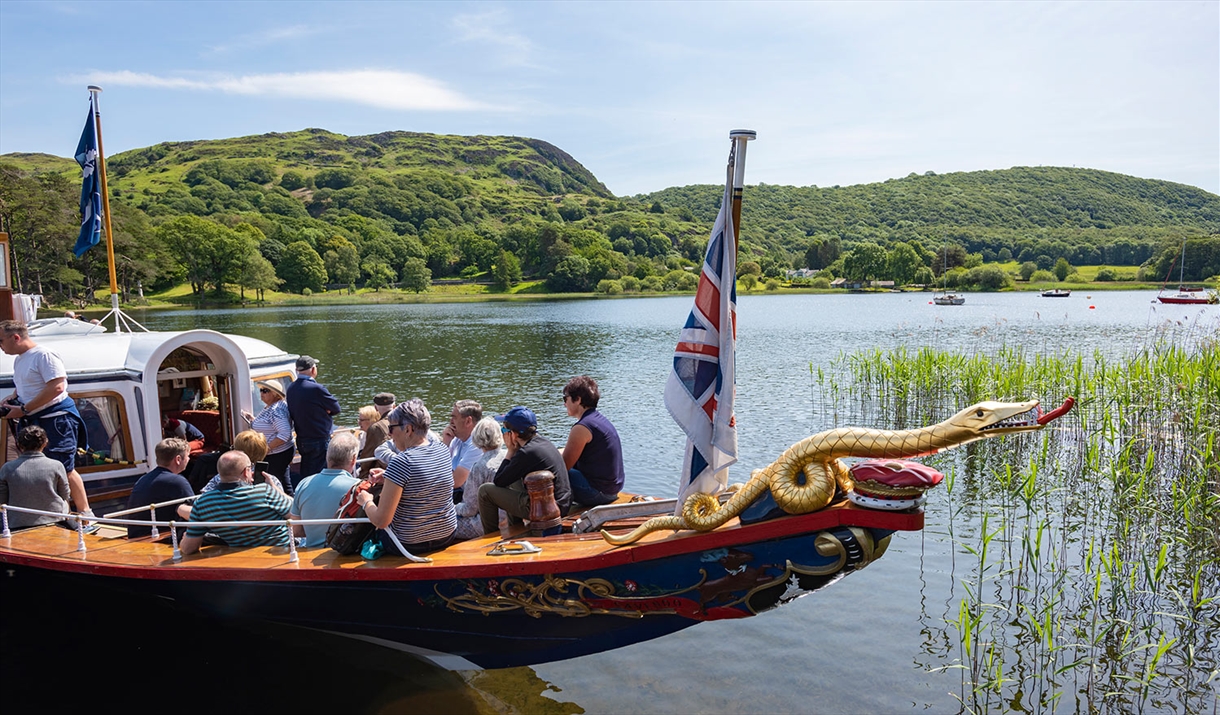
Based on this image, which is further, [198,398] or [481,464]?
[198,398]

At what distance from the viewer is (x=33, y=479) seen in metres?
7.35

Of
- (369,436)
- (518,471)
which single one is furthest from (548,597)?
(369,436)

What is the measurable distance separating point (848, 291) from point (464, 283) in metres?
61.5

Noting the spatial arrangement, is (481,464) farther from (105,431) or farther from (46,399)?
(105,431)

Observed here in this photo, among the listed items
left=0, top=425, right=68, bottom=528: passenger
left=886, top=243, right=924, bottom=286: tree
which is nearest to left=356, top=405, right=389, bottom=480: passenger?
left=0, top=425, right=68, bottom=528: passenger

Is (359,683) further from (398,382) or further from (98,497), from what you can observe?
(398,382)

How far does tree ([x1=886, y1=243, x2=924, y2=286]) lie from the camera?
408 ft

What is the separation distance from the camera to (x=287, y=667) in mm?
7254

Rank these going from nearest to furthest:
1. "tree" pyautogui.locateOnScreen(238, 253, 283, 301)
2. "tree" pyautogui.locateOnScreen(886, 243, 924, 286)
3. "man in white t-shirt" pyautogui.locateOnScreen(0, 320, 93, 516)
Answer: "man in white t-shirt" pyautogui.locateOnScreen(0, 320, 93, 516) < "tree" pyautogui.locateOnScreen(238, 253, 283, 301) < "tree" pyautogui.locateOnScreen(886, 243, 924, 286)

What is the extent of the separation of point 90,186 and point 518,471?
7.93 metres

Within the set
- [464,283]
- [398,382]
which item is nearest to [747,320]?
[398,382]

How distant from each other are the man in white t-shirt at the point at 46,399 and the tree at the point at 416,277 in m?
111

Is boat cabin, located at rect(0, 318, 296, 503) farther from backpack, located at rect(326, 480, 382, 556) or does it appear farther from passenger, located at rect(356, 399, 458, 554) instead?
passenger, located at rect(356, 399, 458, 554)

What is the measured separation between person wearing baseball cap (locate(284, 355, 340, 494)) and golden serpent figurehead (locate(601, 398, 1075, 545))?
5.04m
